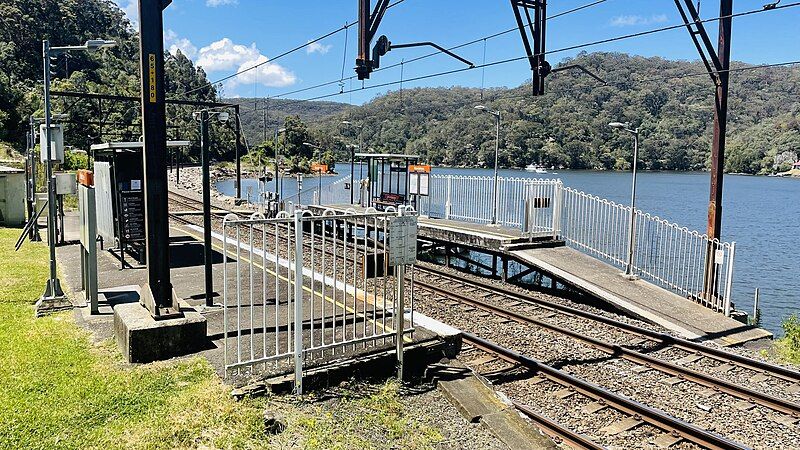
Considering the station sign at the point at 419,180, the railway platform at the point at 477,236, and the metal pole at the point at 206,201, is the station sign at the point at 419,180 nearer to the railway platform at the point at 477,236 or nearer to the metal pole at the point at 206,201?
the railway platform at the point at 477,236

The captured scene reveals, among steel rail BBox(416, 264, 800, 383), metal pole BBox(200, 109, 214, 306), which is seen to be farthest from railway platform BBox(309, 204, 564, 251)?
metal pole BBox(200, 109, 214, 306)

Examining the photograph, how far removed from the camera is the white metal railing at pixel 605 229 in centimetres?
1246

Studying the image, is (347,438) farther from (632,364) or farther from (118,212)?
(118,212)

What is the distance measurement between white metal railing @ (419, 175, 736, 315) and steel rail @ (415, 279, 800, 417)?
11.9 feet

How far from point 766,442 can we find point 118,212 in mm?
12625

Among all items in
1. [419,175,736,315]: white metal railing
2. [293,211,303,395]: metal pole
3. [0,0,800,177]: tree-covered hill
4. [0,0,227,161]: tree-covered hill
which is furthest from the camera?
[0,0,800,177]: tree-covered hill

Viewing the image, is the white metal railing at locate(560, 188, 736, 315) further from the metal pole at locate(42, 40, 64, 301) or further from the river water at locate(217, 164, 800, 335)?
the metal pole at locate(42, 40, 64, 301)

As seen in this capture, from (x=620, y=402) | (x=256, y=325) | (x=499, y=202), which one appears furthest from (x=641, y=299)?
(x=256, y=325)

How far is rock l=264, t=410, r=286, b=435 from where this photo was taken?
4941 millimetres

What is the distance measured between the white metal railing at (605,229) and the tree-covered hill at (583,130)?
67.1 meters

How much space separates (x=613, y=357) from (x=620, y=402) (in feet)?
6.70

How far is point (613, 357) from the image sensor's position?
9070 mm

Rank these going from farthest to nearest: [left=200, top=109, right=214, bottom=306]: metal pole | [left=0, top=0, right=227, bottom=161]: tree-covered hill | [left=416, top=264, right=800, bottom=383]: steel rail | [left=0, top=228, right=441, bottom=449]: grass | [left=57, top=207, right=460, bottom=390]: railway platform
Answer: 1. [left=0, top=0, right=227, bottom=161]: tree-covered hill
2. [left=200, top=109, right=214, bottom=306]: metal pole
3. [left=416, top=264, right=800, bottom=383]: steel rail
4. [left=57, top=207, right=460, bottom=390]: railway platform
5. [left=0, top=228, right=441, bottom=449]: grass

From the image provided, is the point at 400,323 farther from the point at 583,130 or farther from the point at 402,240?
the point at 583,130
